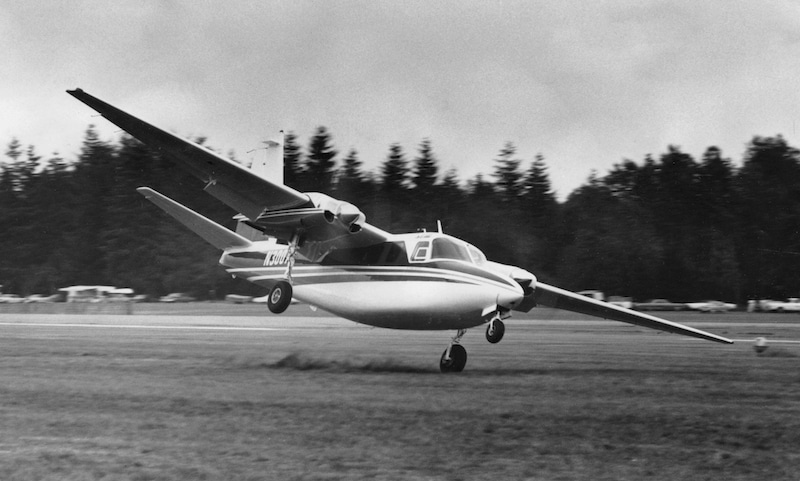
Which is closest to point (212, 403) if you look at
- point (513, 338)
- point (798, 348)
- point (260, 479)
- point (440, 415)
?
point (440, 415)

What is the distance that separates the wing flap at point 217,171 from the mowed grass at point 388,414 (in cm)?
464

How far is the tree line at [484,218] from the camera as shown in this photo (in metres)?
37.1

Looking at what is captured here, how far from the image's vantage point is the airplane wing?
82.3 ft

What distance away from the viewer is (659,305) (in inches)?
2233

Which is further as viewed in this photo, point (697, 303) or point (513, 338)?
point (697, 303)

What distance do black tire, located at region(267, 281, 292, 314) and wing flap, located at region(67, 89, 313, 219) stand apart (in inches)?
82.9

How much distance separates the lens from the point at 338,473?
1234 centimetres

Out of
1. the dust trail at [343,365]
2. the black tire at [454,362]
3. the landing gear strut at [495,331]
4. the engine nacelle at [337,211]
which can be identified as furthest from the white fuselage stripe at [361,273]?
the dust trail at [343,365]

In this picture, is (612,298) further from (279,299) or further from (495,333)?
(279,299)

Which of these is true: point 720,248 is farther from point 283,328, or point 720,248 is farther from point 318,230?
point 318,230

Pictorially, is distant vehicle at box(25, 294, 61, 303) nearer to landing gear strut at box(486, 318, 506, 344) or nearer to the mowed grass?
the mowed grass

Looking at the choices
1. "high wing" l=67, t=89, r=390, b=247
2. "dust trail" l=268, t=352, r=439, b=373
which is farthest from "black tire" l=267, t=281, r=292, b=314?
"dust trail" l=268, t=352, r=439, b=373

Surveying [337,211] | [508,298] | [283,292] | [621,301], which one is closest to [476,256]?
[508,298]

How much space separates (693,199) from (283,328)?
34.9 m
